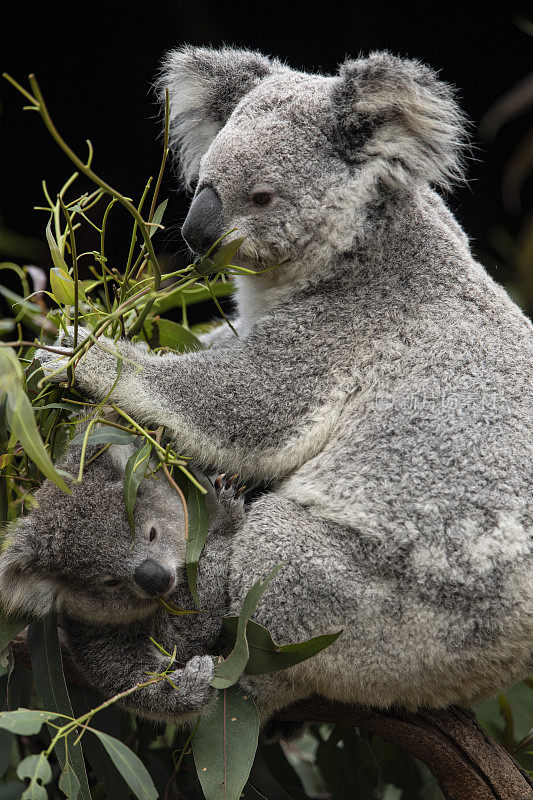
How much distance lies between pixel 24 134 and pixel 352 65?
2614 mm

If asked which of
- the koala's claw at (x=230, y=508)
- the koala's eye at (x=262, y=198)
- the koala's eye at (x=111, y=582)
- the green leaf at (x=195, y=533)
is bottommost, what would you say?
the koala's eye at (x=111, y=582)

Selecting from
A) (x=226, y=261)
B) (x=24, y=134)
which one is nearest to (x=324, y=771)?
(x=226, y=261)

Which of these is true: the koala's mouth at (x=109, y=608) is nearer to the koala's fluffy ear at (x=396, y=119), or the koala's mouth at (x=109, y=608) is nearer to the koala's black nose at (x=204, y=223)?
the koala's black nose at (x=204, y=223)

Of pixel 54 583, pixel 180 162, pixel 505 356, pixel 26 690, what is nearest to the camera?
pixel 54 583

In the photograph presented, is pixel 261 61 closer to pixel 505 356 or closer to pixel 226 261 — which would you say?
pixel 226 261

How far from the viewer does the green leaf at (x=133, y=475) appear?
5.12 ft

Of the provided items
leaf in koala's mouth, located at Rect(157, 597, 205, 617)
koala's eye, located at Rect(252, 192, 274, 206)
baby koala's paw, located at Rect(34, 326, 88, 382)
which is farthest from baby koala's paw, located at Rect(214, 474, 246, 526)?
koala's eye, located at Rect(252, 192, 274, 206)

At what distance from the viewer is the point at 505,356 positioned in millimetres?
1846

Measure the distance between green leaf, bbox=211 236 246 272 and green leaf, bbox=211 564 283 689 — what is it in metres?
0.69

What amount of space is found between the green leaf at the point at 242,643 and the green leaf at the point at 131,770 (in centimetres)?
24

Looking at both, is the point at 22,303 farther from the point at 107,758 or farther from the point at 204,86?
the point at 107,758

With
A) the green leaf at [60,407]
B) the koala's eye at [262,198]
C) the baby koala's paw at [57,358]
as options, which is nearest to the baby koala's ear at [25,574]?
the green leaf at [60,407]

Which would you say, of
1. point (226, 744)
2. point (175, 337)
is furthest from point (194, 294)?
point (226, 744)

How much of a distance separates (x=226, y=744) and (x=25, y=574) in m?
0.56
